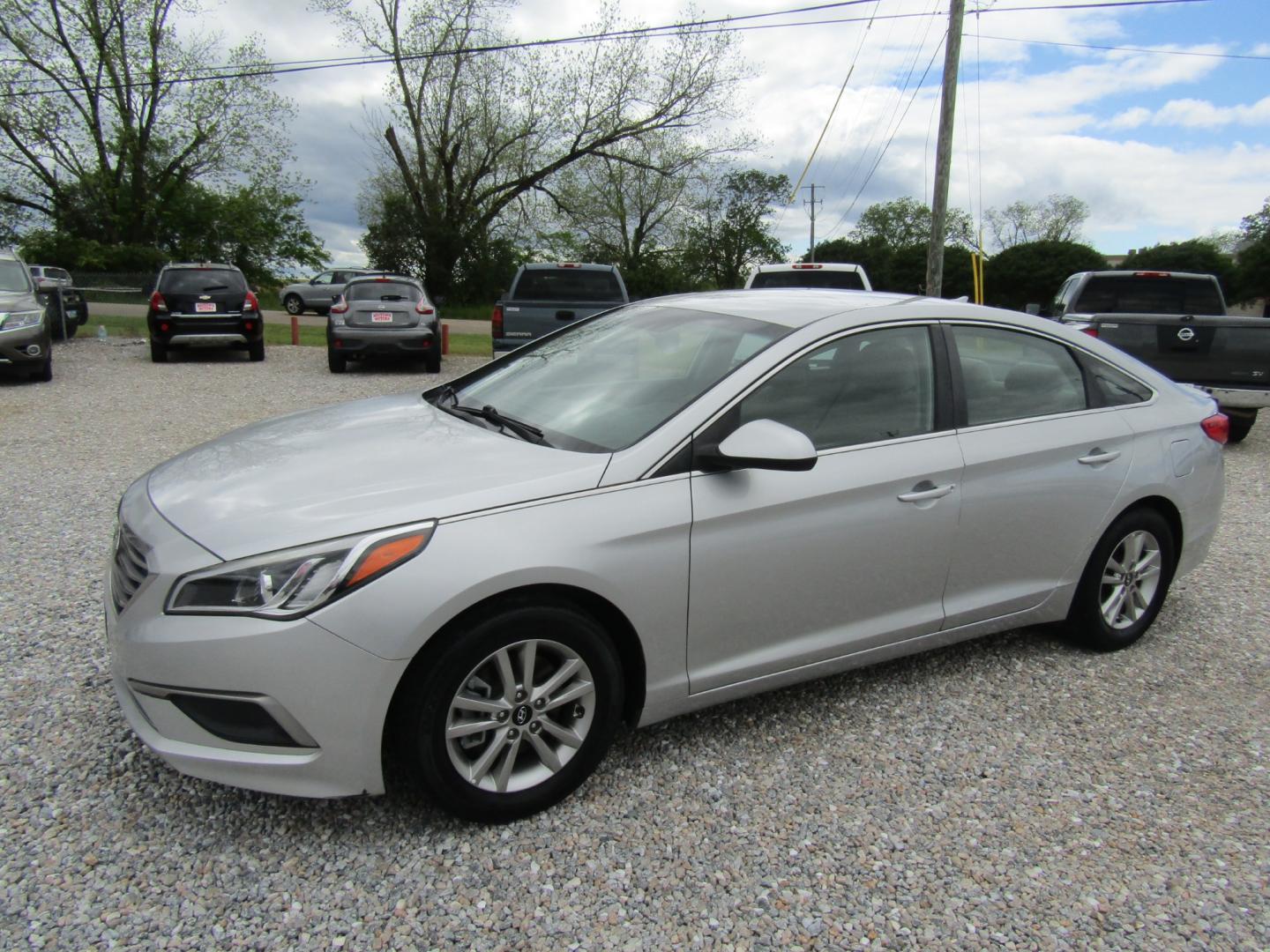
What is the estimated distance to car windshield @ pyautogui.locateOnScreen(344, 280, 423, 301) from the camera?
14.2m

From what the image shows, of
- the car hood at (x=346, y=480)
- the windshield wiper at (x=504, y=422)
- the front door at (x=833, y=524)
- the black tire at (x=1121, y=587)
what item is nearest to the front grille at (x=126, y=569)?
the car hood at (x=346, y=480)

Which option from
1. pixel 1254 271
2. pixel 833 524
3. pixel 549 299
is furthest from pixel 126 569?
pixel 1254 271

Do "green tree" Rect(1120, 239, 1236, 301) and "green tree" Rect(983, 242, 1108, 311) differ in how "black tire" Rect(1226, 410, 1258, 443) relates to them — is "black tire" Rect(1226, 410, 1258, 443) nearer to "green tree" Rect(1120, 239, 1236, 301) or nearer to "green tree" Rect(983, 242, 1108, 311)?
"green tree" Rect(1120, 239, 1236, 301)

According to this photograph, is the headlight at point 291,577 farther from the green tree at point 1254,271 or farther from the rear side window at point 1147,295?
the green tree at point 1254,271

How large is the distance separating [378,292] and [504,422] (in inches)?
467

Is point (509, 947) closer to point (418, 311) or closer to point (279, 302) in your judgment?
point (418, 311)

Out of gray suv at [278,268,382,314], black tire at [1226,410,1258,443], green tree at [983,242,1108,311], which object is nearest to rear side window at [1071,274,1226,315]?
black tire at [1226,410,1258,443]

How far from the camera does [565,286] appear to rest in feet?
43.5

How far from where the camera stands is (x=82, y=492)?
6555 mm

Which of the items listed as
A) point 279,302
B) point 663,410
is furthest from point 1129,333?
point 279,302

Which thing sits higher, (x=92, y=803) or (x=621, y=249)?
(x=621, y=249)

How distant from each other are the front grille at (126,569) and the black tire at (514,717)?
828 millimetres

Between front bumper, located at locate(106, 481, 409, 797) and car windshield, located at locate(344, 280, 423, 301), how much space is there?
12330 millimetres

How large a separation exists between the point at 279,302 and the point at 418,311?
2273 cm
